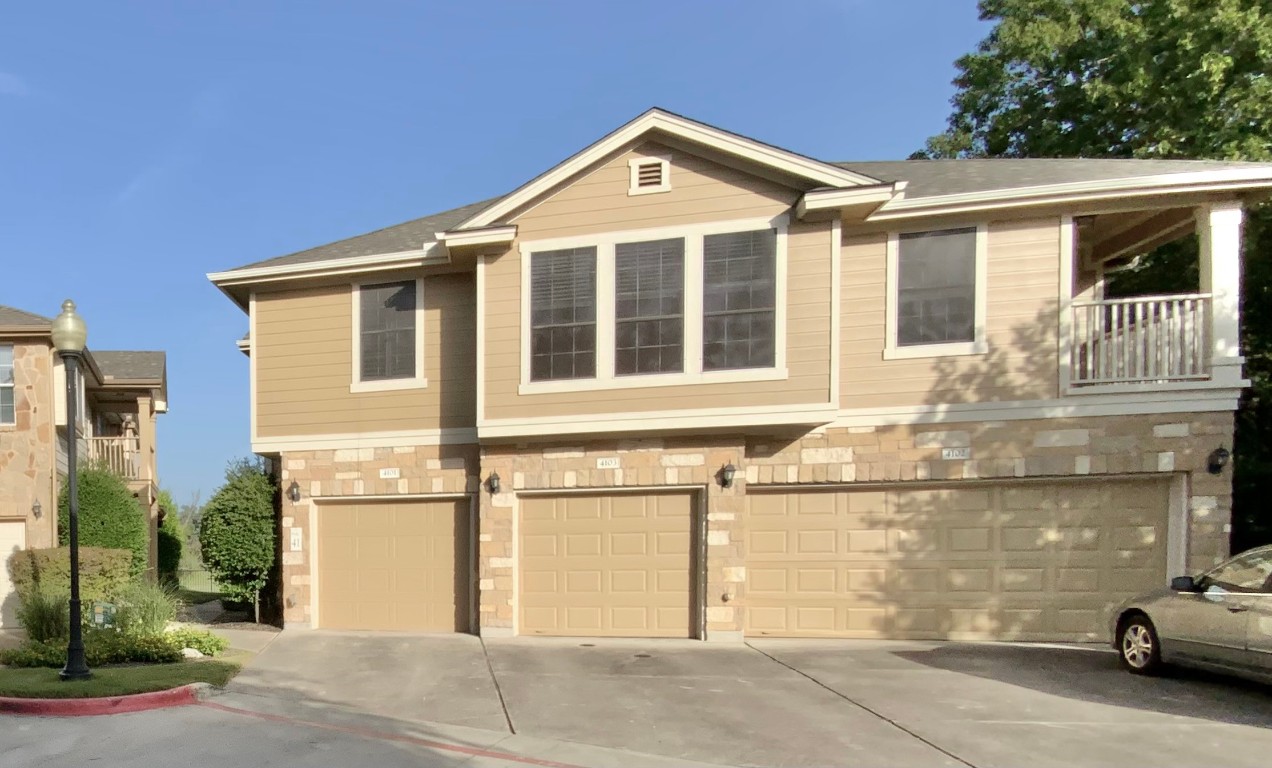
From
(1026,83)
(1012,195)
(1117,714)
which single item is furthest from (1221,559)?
(1026,83)

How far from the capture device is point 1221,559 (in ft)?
31.0

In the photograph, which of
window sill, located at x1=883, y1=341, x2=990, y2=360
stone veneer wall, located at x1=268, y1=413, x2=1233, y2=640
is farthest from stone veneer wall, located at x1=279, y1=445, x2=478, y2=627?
window sill, located at x1=883, y1=341, x2=990, y2=360

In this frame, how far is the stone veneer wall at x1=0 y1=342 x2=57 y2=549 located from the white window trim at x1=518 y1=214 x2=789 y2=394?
9832 millimetres

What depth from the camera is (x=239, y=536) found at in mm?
12172

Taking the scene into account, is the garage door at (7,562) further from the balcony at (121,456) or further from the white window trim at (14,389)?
the balcony at (121,456)

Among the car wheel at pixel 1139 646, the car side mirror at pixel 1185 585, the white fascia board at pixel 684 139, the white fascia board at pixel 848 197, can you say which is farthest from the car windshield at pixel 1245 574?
the white fascia board at pixel 684 139

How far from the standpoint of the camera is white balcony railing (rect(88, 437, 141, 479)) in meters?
17.8

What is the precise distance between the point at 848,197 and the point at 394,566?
29.3 ft

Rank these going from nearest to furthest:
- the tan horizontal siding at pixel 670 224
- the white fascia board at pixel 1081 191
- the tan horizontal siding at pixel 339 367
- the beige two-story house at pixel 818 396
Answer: the white fascia board at pixel 1081 191 → the beige two-story house at pixel 818 396 → the tan horizontal siding at pixel 670 224 → the tan horizontal siding at pixel 339 367

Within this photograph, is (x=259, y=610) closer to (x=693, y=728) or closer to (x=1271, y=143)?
(x=693, y=728)

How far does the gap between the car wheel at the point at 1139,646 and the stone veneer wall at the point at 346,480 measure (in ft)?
28.9

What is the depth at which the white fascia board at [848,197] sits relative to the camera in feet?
32.1

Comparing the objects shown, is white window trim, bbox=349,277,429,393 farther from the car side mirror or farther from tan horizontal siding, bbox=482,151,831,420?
the car side mirror

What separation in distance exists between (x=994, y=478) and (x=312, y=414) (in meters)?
10.5
